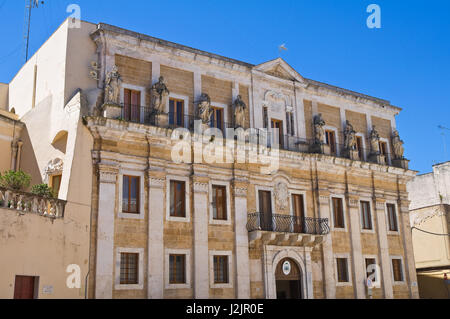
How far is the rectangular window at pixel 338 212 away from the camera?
23844 mm

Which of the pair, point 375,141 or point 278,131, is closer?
point 278,131

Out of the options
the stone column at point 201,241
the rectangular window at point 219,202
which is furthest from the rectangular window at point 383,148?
the stone column at point 201,241

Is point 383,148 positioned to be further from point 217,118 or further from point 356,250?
point 217,118

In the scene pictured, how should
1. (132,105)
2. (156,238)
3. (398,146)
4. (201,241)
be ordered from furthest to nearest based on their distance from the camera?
(398,146)
(132,105)
(201,241)
(156,238)

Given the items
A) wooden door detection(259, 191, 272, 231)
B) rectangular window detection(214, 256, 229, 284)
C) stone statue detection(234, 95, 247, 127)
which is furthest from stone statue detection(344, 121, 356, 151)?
rectangular window detection(214, 256, 229, 284)

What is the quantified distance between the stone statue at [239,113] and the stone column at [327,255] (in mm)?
5081

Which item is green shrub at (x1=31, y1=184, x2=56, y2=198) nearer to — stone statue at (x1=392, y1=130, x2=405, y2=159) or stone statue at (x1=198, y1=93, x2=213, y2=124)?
stone statue at (x1=198, y1=93, x2=213, y2=124)

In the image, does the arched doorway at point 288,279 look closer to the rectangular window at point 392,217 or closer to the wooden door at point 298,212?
the wooden door at point 298,212

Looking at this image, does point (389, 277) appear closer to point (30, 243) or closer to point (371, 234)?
point (371, 234)

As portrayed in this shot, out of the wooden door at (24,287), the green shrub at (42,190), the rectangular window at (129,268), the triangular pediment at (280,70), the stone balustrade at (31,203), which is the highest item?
the triangular pediment at (280,70)

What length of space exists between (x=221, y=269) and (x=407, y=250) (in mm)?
10713

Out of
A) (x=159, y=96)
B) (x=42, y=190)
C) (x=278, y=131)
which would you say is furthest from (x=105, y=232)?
(x=278, y=131)

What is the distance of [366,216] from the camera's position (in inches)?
982

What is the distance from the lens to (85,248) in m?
16.9
